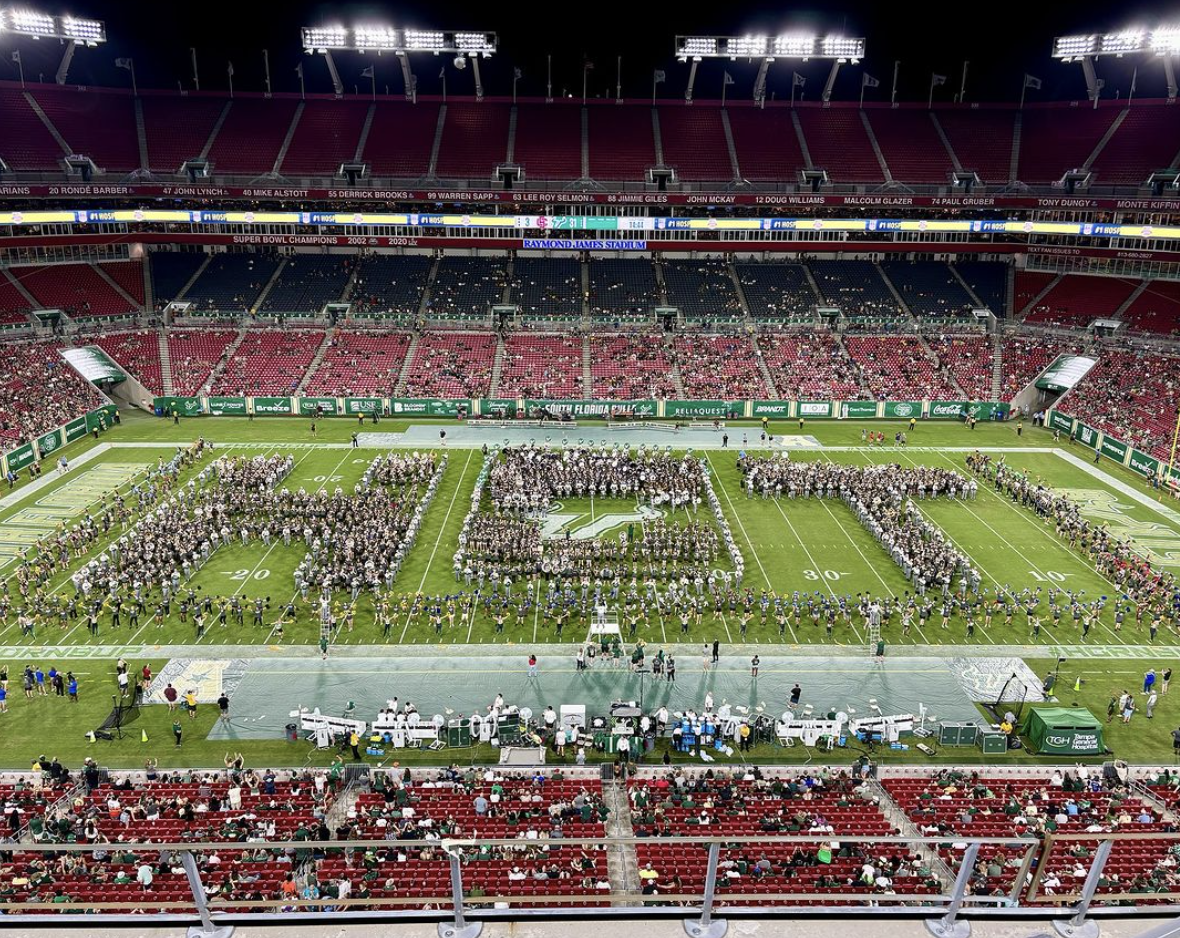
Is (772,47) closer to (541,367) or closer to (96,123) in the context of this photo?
(541,367)

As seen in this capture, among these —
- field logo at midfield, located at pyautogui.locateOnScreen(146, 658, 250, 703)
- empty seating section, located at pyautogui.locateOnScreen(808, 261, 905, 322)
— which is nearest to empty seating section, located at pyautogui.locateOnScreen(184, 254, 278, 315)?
field logo at midfield, located at pyautogui.locateOnScreen(146, 658, 250, 703)

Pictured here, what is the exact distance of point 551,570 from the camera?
32.0 metres

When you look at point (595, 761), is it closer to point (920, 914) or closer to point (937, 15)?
point (920, 914)

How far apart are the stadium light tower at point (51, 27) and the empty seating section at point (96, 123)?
13.1 feet

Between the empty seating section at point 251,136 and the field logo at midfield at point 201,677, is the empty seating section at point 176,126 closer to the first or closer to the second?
the empty seating section at point 251,136

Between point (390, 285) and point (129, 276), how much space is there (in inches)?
765

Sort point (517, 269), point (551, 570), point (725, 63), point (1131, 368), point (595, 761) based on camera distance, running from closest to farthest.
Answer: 1. point (595, 761)
2. point (551, 570)
3. point (1131, 368)
4. point (517, 269)
5. point (725, 63)

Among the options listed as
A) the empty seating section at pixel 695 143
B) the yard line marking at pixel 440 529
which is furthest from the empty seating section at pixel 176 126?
the yard line marking at pixel 440 529

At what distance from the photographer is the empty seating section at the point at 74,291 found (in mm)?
59156

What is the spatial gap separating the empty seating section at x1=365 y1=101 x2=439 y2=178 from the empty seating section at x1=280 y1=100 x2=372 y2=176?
145cm

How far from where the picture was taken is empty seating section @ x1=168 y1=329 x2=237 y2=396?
55.7 m

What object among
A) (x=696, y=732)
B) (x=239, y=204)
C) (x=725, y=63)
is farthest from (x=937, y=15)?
(x=696, y=732)

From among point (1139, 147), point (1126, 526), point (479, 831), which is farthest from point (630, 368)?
point (479, 831)

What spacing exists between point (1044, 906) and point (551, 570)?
27.7 metres
